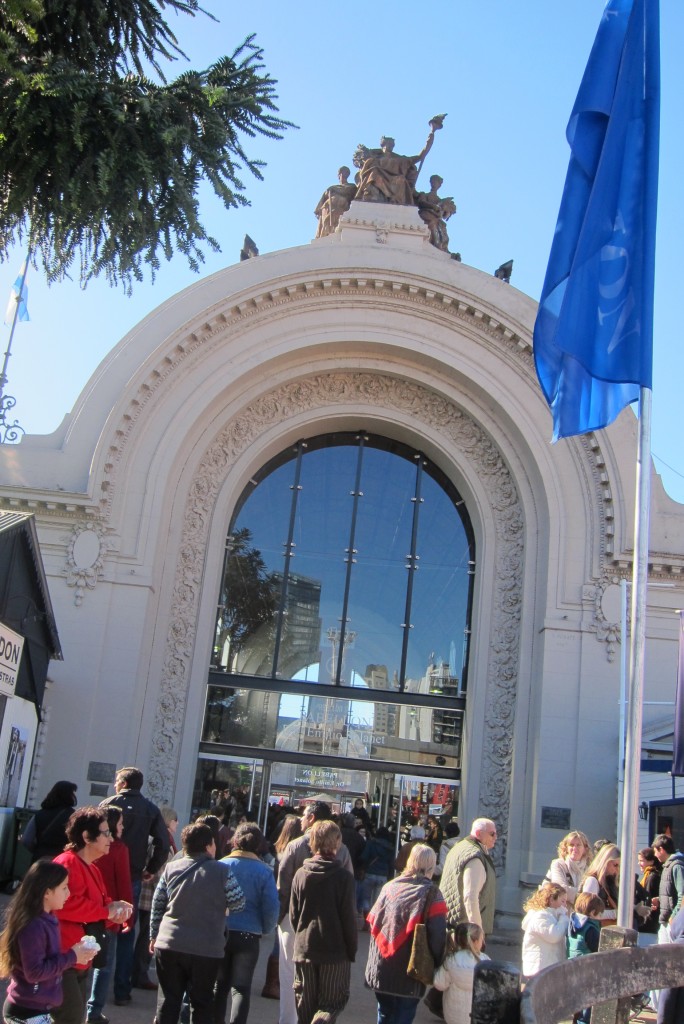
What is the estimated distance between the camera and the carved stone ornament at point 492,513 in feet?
65.5

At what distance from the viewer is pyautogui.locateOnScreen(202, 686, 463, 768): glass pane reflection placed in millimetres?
20938

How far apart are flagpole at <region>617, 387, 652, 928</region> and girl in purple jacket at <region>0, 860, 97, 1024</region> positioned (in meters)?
3.34

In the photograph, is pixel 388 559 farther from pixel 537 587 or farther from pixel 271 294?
pixel 271 294

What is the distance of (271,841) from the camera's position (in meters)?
19.4

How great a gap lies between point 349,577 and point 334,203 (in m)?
8.31

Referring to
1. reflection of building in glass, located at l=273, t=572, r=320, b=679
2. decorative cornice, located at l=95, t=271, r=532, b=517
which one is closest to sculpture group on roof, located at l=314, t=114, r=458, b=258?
decorative cornice, located at l=95, t=271, r=532, b=517

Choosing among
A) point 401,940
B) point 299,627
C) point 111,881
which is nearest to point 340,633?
point 299,627

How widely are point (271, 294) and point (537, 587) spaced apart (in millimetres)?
7813

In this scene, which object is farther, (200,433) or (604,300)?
(200,433)

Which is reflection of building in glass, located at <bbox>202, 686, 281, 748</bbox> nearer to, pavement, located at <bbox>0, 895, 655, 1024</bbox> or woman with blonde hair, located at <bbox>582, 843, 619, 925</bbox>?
pavement, located at <bbox>0, 895, 655, 1024</bbox>

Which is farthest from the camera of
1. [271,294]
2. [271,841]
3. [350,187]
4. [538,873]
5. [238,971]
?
[350,187]

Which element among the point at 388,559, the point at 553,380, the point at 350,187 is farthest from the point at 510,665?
the point at 553,380

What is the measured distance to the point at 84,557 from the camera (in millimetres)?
19594

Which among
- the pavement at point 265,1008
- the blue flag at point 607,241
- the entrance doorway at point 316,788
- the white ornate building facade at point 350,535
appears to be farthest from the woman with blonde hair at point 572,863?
the entrance doorway at point 316,788
